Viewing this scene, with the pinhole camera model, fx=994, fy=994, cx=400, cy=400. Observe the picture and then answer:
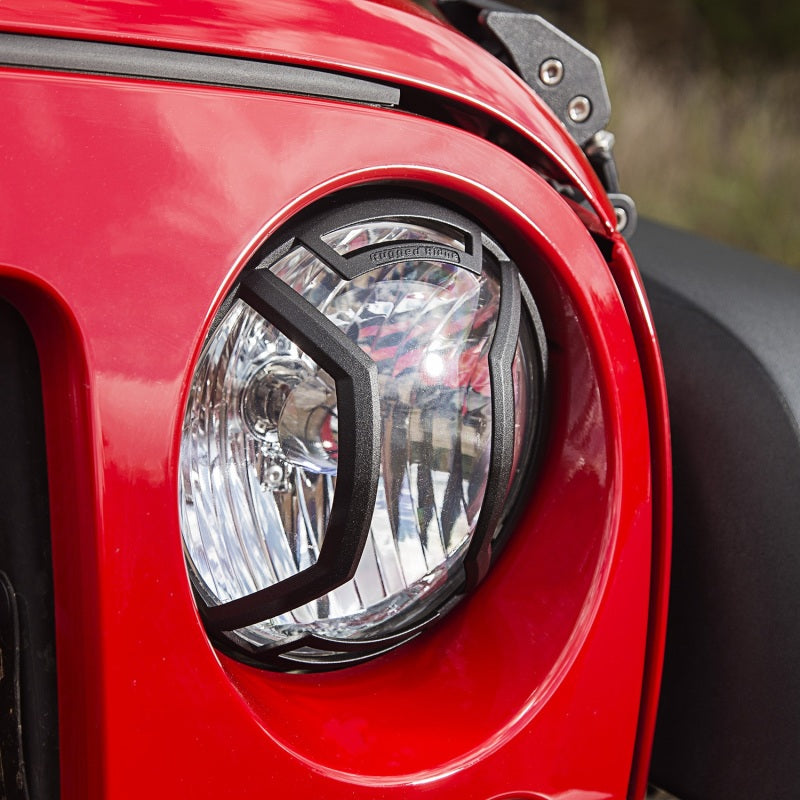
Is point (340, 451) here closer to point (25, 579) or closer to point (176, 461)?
point (176, 461)

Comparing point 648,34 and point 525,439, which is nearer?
point 525,439

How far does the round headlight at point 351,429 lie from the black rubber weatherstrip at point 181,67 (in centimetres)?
9

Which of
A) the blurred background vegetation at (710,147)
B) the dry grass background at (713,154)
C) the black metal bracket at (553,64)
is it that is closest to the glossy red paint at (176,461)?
the black metal bracket at (553,64)

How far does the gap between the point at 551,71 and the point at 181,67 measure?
18.6 inches

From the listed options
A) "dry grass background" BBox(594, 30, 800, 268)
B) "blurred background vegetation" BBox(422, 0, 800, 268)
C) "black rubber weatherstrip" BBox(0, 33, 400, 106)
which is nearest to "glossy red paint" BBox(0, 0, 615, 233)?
"black rubber weatherstrip" BBox(0, 33, 400, 106)

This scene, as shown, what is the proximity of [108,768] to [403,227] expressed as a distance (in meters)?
0.44

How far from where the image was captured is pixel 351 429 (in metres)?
0.72

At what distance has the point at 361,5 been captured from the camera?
0.81m

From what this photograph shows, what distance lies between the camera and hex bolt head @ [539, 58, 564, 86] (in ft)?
3.28

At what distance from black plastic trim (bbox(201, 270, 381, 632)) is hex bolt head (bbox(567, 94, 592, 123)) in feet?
1.49

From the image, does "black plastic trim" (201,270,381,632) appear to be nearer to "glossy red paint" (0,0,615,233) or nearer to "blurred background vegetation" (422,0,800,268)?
"glossy red paint" (0,0,615,233)

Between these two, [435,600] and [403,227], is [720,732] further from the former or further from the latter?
[403,227]

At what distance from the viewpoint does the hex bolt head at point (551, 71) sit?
100cm

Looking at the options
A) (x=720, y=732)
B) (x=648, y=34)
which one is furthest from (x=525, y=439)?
(x=648, y=34)
